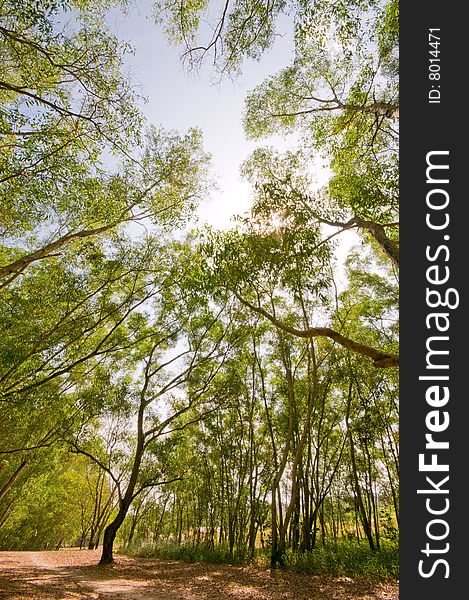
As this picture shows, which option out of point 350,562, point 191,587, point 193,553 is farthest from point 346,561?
point 193,553

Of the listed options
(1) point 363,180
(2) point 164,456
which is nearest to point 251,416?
(2) point 164,456

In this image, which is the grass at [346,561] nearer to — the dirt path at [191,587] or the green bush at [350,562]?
the green bush at [350,562]

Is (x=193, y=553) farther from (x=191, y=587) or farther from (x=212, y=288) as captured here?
(x=212, y=288)

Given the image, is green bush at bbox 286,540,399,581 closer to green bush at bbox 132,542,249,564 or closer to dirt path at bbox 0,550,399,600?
dirt path at bbox 0,550,399,600

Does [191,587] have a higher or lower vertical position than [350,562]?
lower

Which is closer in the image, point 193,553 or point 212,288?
point 212,288

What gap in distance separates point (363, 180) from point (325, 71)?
2948 millimetres

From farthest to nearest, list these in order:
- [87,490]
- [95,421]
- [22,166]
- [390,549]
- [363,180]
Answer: [87,490] → [95,421] → [390,549] → [363,180] → [22,166]

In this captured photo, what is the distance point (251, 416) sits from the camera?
46.6 ft

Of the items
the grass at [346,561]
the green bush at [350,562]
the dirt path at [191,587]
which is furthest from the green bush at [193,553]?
the green bush at [350,562]

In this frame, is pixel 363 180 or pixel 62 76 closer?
pixel 62 76

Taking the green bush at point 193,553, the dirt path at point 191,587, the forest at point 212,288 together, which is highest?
the forest at point 212,288

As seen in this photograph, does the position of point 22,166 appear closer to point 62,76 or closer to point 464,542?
point 62,76

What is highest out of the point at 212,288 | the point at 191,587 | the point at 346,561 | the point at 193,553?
the point at 212,288
